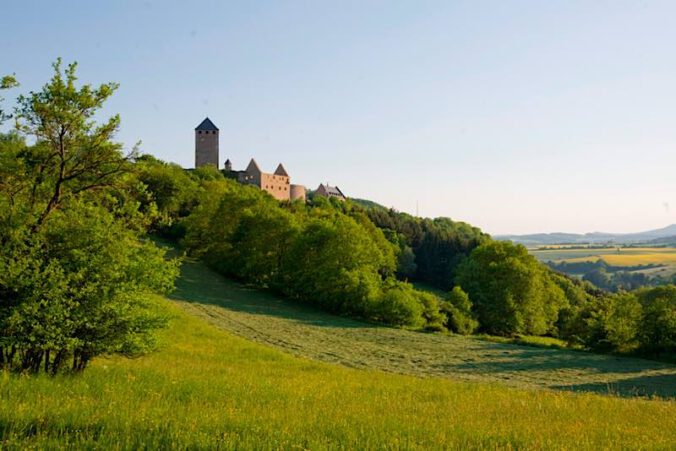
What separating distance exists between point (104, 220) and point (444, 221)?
623 ft

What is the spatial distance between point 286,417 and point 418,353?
93.7 feet

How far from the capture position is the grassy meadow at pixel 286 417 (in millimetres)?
7492

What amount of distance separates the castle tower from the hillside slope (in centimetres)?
10842

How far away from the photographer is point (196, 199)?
101 m

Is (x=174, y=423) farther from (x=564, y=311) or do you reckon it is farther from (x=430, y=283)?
(x=430, y=283)

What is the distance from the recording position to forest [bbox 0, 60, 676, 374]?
13508 mm

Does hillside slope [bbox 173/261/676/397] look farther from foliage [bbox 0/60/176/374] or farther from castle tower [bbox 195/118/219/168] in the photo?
castle tower [bbox 195/118/219/168]

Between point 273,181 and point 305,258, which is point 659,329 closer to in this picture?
point 305,258

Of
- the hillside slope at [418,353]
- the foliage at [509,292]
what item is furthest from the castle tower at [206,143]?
the hillside slope at [418,353]

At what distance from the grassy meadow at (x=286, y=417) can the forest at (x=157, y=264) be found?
66.6 inches

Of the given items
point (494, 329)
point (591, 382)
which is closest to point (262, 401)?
point (591, 382)

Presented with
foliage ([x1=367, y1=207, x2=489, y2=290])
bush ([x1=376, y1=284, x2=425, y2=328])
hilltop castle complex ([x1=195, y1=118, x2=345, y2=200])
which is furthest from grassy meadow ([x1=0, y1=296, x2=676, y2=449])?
hilltop castle complex ([x1=195, y1=118, x2=345, y2=200])

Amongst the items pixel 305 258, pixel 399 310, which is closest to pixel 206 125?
pixel 305 258

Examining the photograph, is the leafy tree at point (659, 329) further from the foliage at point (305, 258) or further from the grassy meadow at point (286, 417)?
the grassy meadow at point (286, 417)
